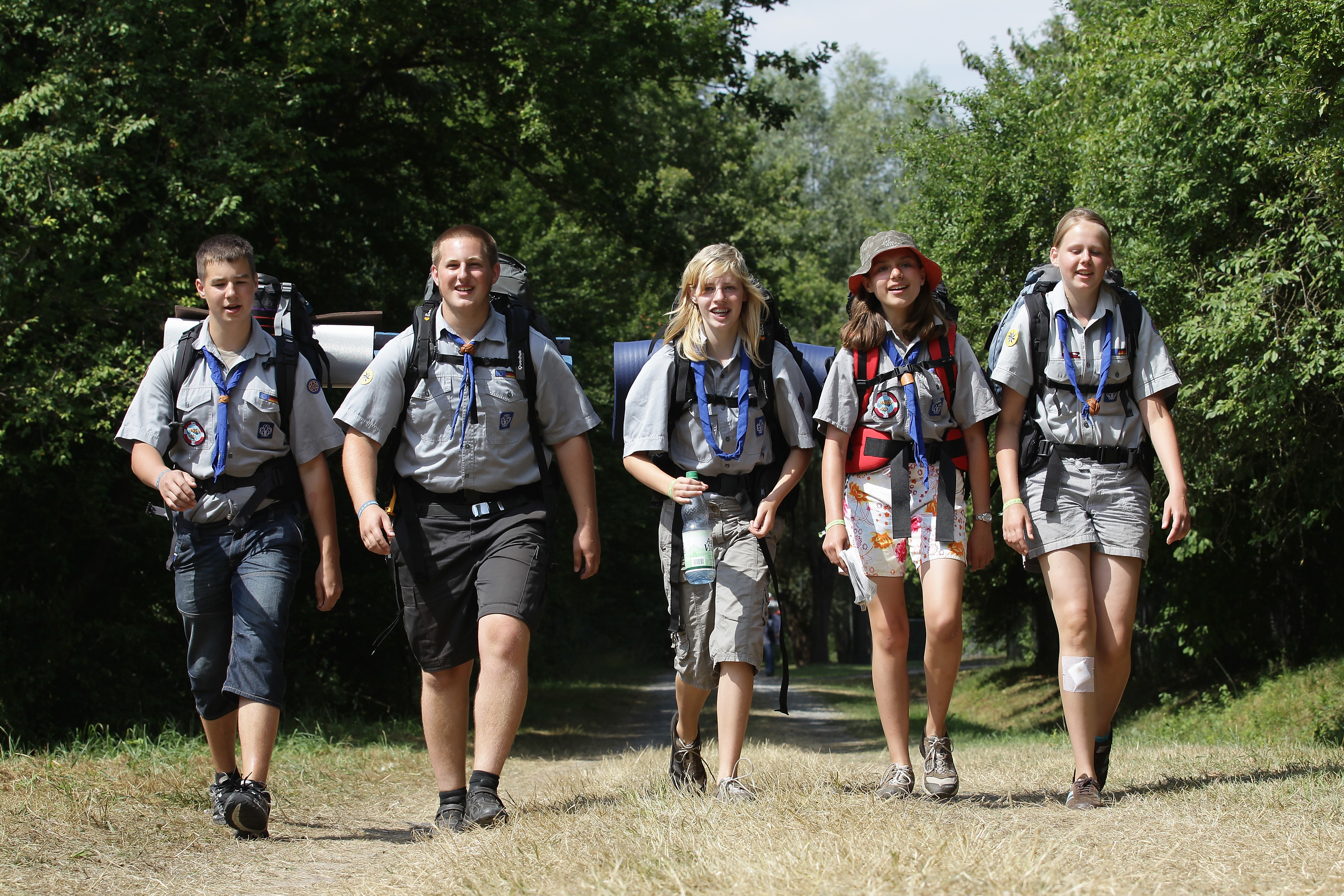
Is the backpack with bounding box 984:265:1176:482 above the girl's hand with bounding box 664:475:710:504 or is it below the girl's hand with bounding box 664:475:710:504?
above

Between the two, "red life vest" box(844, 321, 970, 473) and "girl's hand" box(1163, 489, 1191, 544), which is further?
"red life vest" box(844, 321, 970, 473)

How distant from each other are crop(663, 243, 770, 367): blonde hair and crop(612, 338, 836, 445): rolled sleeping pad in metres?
0.17

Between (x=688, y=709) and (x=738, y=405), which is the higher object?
(x=738, y=405)

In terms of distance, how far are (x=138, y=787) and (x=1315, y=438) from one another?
9265 millimetres

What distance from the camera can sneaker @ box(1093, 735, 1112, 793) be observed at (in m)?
4.98

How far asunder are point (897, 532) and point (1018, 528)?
0.48 metres

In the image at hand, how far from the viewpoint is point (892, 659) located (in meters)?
5.05

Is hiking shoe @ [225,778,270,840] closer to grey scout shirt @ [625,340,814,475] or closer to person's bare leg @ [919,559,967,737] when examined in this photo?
grey scout shirt @ [625,340,814,475]

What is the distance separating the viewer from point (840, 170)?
4022 centimetres

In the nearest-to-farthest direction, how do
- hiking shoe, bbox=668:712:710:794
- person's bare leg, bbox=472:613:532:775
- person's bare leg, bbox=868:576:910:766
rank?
person's bare leg, bbox=472:613:532:775
person's bare leg, bbox=868:576:910:766
hiking shoe, bbox=668:712:710:794

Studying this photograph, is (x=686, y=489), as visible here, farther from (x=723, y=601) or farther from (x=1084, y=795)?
(x=1084, y=795)

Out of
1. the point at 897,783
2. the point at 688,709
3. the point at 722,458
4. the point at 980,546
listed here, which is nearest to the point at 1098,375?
the point at 980,546

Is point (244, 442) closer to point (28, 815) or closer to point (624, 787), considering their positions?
point (28, 815)

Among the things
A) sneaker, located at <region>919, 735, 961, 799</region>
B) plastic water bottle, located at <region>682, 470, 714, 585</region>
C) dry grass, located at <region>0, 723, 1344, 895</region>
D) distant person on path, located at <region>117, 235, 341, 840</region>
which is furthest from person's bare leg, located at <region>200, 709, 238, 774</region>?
sneaker, located at <region>919, 735, 961, 799</region>
